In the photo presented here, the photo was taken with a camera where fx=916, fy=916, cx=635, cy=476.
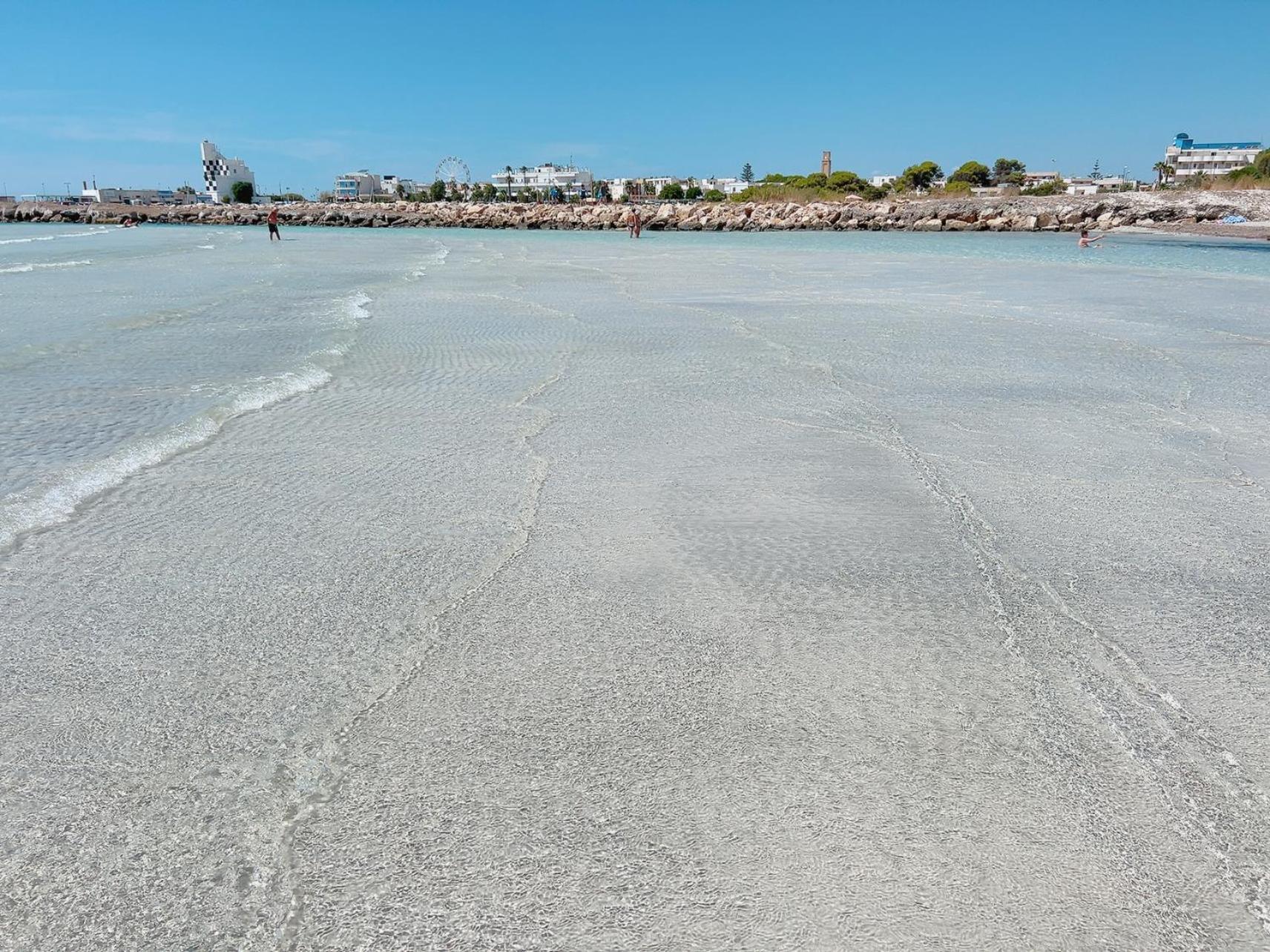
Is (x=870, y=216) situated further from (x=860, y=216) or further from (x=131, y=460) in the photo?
(x=131, y=460)

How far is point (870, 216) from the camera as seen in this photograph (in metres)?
58.8

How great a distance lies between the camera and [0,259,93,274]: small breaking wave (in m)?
17.4

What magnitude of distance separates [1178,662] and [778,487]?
1.84 m

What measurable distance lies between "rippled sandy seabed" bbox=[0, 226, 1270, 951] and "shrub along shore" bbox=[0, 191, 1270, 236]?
151 feet

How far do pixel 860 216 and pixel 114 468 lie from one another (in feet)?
195

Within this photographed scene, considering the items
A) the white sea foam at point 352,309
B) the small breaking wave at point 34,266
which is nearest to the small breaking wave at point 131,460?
the white sea foam at point 352,309

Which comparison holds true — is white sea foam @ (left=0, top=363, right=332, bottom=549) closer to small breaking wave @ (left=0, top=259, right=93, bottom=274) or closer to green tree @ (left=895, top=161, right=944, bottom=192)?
small breaking wave @ (left=0, top=259, right=93, bottom=274)

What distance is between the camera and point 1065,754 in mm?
2109

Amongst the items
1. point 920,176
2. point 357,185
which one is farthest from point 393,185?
point 920,176

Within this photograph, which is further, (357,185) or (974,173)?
(357,185)

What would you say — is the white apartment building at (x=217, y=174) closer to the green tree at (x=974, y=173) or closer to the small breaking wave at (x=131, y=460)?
the green tree at (x=974, y=173)

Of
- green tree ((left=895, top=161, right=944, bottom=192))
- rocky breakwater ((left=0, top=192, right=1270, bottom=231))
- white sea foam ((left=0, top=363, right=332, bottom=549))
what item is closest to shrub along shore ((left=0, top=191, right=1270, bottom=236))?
rocky breakwater ((left=0, top=192, right=1270, bottom=231))

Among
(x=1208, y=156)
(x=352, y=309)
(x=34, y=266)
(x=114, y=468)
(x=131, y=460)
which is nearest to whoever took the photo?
(x=114, y=468)

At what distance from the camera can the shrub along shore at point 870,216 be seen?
173 ft
